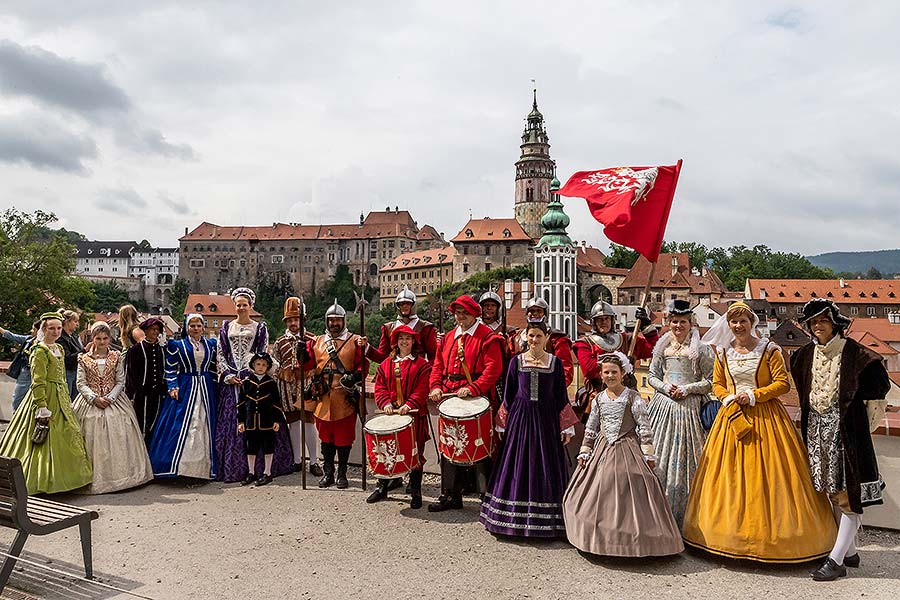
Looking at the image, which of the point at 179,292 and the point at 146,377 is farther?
the point at 179,292

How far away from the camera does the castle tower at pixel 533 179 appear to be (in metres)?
94.9

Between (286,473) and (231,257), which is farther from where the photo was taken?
(231,257)

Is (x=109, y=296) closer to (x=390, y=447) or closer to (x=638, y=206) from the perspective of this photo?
(x=390, y=447)

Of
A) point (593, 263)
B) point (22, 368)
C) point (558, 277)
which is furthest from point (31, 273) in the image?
point (593, 263)

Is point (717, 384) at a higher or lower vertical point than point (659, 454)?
higher

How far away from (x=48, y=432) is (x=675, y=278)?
77690mm

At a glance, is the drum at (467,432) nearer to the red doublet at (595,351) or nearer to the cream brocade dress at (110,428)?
the red doublet at (595,351)

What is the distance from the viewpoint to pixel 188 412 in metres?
6.86

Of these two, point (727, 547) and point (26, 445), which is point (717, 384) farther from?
point (26, 445)

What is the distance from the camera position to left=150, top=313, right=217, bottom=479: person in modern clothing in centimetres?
670

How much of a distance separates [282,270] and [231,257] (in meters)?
7.90

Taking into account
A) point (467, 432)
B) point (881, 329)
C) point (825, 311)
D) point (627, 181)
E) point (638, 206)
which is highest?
point (627, 181)

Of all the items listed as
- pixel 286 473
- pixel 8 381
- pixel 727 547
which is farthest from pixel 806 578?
pixel 8 381

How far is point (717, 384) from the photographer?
4945 mm
